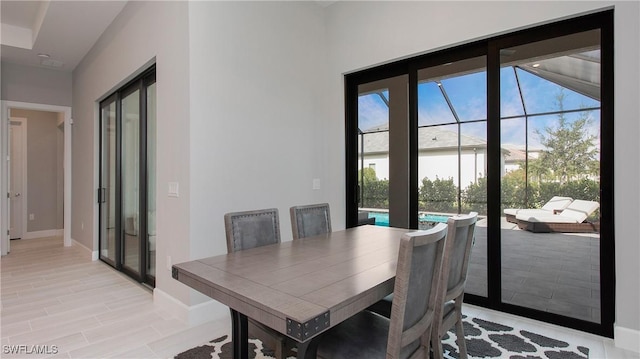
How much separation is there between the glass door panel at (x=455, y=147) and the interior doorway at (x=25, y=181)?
5792mm

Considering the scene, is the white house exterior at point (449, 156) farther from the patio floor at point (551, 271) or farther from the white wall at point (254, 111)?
the white wall at point (254, 111)

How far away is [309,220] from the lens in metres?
2.66

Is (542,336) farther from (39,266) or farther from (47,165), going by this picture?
(47,165)

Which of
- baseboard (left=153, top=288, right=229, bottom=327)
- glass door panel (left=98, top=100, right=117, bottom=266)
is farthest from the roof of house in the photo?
glass door panel (left=98, top=100, right=117, bottom=266)

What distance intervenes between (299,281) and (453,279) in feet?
2.95

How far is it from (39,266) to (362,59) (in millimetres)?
5072

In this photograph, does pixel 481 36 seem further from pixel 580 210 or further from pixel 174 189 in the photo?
pixel 174 189

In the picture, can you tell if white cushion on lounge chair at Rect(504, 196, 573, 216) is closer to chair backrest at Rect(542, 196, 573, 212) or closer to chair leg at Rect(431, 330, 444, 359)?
chair backrest at Rect(542, 196, 573, 212)

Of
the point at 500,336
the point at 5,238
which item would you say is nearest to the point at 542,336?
the point at 500,336

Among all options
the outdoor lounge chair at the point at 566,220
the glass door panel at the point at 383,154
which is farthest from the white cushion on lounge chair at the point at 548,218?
the glass door panel at the point at 383,154

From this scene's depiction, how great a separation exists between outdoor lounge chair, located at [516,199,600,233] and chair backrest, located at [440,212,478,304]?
4.35 ft

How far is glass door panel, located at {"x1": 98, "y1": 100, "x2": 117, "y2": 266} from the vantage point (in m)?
4.55

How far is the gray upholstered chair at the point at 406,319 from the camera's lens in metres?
1.23
